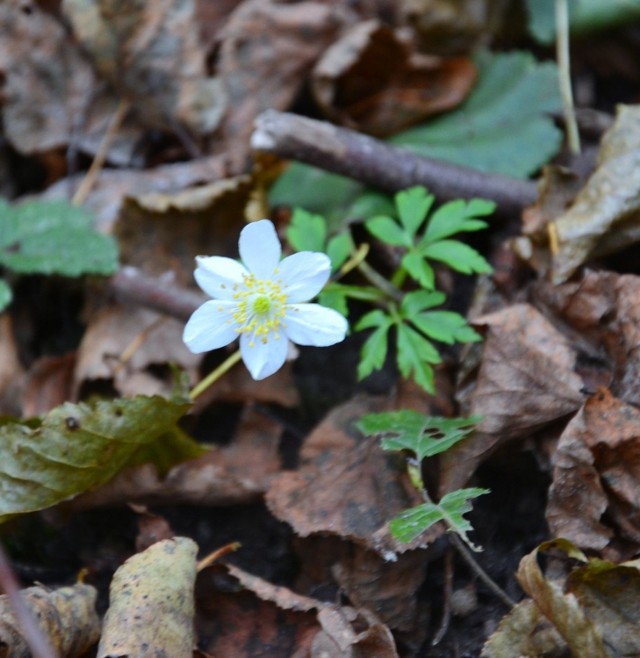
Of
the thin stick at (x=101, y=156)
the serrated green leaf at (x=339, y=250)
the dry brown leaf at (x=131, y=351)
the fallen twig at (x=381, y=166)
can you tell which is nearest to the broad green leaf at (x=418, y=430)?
the serrated green leaf at (x=339, y=250)

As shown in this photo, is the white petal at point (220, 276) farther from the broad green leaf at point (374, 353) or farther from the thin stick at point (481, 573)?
the thin stick at point (481, 573)

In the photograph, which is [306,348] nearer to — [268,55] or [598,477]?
[598,477]

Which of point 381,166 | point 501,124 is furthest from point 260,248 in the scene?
point 501,124

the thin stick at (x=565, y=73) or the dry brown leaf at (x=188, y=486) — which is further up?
the thin stick at (x=565, y=73)

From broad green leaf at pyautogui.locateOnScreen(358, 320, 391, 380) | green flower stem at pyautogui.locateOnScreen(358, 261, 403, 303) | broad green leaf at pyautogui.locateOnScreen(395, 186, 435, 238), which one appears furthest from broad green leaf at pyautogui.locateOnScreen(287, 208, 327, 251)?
broad green leaf at pyautogui.locateOnScreen(358, 320, 391, 380)

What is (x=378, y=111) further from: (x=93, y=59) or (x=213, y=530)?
(x=213, y=530)
